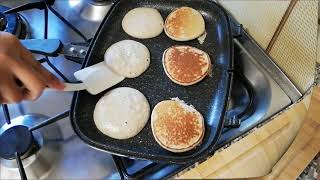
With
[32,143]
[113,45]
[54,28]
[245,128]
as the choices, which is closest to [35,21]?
[54,28]

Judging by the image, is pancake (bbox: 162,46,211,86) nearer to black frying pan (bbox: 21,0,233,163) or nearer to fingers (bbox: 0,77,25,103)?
black frying pan (bbox: 21,0,233,163)

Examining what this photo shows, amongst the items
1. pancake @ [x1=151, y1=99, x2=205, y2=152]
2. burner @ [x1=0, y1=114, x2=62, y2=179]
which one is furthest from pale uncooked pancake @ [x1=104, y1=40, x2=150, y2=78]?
burner @ [x1=0, y1=114, x2=62, y2=179]

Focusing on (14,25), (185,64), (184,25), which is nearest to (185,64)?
(185,64)

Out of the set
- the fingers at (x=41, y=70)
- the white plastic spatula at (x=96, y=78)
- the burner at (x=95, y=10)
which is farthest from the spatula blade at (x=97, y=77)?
the burner at (x=95, y=10)

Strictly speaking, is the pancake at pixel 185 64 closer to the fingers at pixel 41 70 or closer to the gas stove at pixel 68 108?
the gas stove at pixel 68 108

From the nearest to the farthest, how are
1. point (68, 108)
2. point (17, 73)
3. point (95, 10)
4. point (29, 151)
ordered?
point (17, 73), point (29, 151), point (68, 108), point (95, 10)

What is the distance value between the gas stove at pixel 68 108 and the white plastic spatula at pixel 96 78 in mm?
81

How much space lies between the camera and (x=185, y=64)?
31.8 inches

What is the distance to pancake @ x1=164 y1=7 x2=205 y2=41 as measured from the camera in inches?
33.9

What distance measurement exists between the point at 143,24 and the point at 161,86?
0.65ft

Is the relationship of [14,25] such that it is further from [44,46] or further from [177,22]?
[177,22]

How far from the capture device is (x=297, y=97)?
0.77 metres

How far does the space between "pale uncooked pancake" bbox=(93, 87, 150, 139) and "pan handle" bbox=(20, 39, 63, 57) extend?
0.16m

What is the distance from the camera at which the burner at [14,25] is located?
31.6 inches
